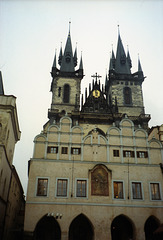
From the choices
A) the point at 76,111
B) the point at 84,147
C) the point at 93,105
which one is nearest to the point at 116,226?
the point at 84,147

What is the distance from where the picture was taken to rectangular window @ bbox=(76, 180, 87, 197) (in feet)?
62.0

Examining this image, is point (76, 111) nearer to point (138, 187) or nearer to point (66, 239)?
point (138, 187)

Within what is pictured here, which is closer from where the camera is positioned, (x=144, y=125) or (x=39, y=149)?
(x=39, y=149)

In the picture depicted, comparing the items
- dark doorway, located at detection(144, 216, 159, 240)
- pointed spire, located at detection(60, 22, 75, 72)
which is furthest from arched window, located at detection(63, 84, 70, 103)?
Answer: dark doorway, located at detection(144, 216, 159, 240)

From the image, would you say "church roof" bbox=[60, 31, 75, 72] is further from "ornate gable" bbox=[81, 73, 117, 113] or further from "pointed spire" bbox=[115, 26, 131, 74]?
"pointed spire" bbox=[115, 26, 131, 74]

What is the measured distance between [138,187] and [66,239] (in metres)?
6.96

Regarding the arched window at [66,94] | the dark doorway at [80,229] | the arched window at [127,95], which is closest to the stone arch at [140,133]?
the dark doorway at [80,229]

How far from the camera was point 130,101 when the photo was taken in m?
43.3

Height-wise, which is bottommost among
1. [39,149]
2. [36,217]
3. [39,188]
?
[36,217]

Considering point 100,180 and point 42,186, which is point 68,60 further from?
point 42,186

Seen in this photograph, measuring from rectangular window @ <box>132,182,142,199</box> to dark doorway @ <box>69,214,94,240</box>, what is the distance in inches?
196

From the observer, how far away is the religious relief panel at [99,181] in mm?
19062

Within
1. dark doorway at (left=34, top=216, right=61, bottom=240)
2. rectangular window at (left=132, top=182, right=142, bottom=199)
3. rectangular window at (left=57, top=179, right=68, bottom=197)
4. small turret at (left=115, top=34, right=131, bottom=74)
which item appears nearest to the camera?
rectangular window at (left=57, top=179, right=68, bottom=197)

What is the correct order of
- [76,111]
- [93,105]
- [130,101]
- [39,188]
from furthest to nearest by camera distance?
1. [130,101]
2. [93,105]
3. [76,111]
4. [39,188]
